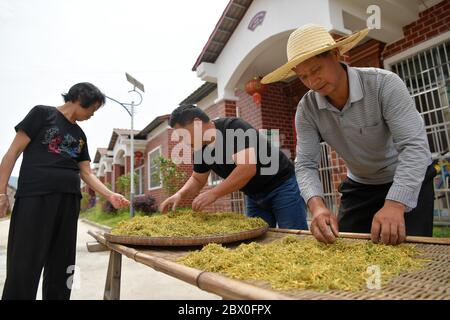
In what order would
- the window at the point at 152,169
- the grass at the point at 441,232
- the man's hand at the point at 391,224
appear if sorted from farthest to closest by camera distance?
the window at the point at 152,169
the grass at the point at 441,232
the man's hand at the point at 391,224

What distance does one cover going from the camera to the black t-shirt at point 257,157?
7.86 feet

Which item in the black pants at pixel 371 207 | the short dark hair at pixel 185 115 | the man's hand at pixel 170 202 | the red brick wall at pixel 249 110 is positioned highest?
the red brick wall at pixel 249 110

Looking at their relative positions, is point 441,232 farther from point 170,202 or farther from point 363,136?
point 170,202

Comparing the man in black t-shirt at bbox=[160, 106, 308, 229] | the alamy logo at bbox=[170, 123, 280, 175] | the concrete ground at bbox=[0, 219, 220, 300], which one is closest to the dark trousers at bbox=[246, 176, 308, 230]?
A: the man in black t-shirt at bbox=[160, 106, 308, 229]

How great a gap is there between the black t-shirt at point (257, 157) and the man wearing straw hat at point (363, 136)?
497 mm

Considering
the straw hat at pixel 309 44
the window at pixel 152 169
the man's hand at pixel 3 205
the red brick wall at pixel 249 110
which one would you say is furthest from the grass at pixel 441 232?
the window at pixel 152 169

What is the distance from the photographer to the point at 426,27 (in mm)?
4246

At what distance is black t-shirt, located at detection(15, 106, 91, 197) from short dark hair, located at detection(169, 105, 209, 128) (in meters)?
0.86

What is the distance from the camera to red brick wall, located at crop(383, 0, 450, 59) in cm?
407

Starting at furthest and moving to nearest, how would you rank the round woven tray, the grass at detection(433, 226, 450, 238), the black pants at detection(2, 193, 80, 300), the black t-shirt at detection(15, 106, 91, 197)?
the grass at detection(433, 226, 450, 238) < the black t-shirt at detection(15, 106, 91, 197) < the black pants at detection(2, 193, 80, 300) < the round woven tray

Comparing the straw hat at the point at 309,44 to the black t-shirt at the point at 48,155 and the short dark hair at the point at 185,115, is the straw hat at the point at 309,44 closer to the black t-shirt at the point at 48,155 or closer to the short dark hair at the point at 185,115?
the short dark hair at the point at 185,115

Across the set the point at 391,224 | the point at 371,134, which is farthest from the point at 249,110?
the point at 391,224

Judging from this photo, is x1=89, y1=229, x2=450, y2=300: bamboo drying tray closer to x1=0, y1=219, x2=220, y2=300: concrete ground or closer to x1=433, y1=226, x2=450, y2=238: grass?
x1=0, y1=219, x2=220, y2=300: concrete ground
